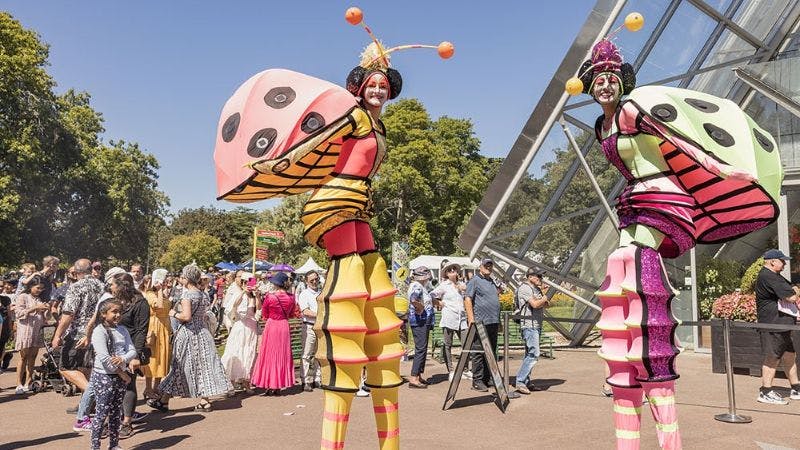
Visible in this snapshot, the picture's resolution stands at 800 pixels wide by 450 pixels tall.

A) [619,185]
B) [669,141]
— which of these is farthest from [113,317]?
[619,185]

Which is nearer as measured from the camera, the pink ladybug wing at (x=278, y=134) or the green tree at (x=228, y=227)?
the pink ladybug wing at (x=278, y=134)

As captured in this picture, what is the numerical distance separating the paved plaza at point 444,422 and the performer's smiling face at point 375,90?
125 inches

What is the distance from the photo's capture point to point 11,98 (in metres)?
26.1

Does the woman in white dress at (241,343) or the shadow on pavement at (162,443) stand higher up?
the woman in white dress at (241,343)

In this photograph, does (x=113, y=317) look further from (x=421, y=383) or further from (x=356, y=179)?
(x=421, y=383)

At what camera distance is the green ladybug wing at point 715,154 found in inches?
140

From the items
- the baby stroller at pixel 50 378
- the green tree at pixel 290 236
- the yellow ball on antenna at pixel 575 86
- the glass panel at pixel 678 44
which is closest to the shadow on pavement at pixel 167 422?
the baby stroller at pixel 50 378

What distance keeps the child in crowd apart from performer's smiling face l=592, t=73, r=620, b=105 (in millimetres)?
4344

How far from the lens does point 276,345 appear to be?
29.2 ft

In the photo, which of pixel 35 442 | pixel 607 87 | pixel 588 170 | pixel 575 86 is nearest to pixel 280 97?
pixel 575 86

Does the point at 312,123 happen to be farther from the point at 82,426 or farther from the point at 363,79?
the point at 82,426

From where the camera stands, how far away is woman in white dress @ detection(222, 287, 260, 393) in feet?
28.7

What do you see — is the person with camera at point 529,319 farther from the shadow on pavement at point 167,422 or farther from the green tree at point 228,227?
the green tree at point 228,227

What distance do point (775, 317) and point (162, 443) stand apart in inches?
278
